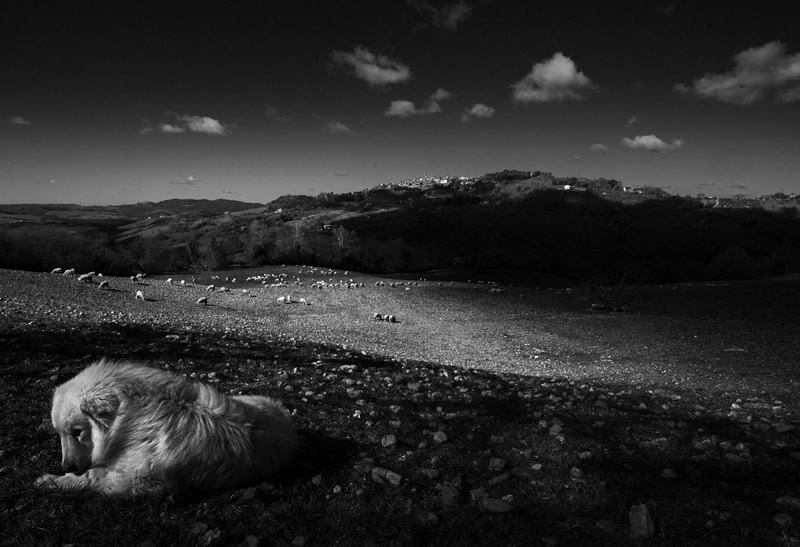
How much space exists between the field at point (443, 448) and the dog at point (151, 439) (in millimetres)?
164

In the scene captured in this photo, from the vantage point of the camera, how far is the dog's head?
3758 mm

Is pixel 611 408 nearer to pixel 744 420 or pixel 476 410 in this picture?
pixel 744 420

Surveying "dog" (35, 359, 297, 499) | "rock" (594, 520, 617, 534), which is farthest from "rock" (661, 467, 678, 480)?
"dog" (35, 359, 297, 499)

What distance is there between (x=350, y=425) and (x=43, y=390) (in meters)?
4.31

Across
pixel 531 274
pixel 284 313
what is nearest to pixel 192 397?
pixel 284 313

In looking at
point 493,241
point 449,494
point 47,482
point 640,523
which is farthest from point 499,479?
point 493,241

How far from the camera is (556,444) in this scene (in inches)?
188

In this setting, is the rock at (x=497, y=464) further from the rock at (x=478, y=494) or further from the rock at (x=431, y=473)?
the rock at (x=431, y=473)

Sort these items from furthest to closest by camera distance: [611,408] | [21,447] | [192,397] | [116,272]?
[116,272] < [611,408] < [21,447] < [192,397]

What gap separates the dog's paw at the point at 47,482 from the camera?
3.59 m

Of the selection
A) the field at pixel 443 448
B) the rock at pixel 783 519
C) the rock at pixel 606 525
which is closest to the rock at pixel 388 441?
the field at pixel 443 448

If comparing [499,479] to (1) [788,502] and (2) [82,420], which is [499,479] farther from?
(2) [82,420]

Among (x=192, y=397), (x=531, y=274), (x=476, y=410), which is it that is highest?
(x=192, y=397)

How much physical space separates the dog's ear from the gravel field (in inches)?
298
